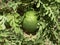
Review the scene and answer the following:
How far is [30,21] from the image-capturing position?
2686 mm

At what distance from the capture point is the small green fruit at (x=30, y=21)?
106 inches

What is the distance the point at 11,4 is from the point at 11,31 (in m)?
0.28

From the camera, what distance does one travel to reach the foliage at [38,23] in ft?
8.61

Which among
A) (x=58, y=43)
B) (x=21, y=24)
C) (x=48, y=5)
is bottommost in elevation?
(x=58, y=43)

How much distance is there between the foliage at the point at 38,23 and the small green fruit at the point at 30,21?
0.04m

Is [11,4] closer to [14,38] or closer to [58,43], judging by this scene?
[14,38]

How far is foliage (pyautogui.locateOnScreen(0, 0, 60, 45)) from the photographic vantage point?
2.62 meters

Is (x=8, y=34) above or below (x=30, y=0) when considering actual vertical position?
below

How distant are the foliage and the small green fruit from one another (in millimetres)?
43

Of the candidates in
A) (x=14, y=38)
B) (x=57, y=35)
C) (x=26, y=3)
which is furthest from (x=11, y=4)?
(x=57, y=35)

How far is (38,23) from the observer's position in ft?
8.82

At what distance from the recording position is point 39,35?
264 cm

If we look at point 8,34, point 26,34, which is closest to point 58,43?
point 26,34

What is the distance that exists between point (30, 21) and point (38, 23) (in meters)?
0.09
